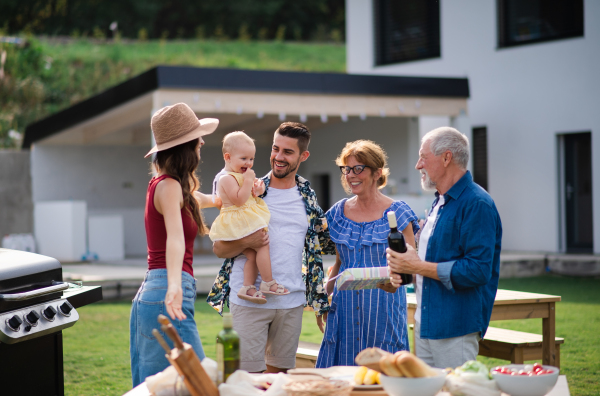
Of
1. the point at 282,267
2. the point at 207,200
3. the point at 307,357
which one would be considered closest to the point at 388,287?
the point at 282,267

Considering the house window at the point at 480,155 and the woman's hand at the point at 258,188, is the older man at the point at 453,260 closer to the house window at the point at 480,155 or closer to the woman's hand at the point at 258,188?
the woman's hand at the point at 258,188

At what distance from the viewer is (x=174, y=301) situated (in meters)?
2.45

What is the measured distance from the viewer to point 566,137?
12.9 metres

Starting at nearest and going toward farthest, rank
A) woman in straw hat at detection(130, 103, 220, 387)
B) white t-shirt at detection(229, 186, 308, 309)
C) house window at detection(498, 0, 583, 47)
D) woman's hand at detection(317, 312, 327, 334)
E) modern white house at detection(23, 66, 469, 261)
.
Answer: woman in straw hat at detection(130, 103, 220, 387)
white t-shirt at detection(229, 186, 308, 309)
woman's hand at detection(317, 312, 327, 334)
modern white house at detection(23, 66, 469, 261)
house window at detection(498, 0, 583, 47)

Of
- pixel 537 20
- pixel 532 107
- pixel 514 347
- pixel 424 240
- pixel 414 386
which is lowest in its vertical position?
pixel 514 347

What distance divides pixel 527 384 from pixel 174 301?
1.29m

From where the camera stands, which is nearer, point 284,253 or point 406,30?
point 284,253

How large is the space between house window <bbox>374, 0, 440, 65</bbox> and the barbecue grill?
42.8 feet

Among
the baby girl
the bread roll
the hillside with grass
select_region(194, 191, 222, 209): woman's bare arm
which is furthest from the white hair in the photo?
the hillside with grass

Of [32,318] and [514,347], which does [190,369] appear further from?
[514,347]

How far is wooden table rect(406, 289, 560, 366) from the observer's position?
4.40 meters

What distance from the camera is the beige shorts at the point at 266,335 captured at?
10.8 ft

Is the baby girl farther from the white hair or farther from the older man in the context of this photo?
the white hair

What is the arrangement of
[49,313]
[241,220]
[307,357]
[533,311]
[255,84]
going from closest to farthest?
1. [49,313]
2. [241,220]
3. [307,357]
4. [533,311]
5. [255,84]
